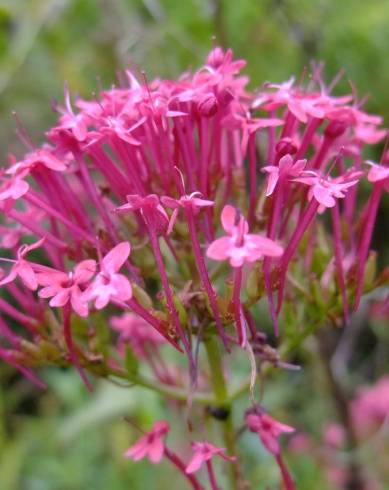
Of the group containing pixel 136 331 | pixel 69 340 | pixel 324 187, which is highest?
pixel 324 187

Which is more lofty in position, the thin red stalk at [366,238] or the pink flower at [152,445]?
the thin red stalk at [366,238]

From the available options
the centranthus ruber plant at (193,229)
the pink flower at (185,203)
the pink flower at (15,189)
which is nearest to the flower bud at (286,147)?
the centranthus ruber plant at (193,229)

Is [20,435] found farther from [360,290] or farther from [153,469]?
[360,290]

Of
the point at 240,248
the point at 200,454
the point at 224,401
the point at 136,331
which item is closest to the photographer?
the point at 240,248

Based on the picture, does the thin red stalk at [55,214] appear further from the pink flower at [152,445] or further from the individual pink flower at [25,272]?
the pink flower at [152,445]

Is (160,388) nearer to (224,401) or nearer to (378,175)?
(224,401)

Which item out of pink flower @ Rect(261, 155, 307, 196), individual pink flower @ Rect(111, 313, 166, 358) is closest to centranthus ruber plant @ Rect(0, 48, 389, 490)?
pink flower @ Rect(261, 155, 307, 196)

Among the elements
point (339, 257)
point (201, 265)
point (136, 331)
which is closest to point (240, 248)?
point (201, 265)
